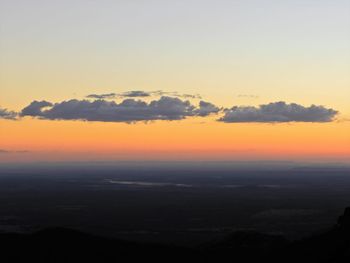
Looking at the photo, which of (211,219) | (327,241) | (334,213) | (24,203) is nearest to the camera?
(327,241)

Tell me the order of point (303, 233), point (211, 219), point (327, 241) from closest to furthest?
point (327, 241) < point (303, 233) < point (211, 219)

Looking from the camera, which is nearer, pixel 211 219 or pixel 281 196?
pixel 211 219

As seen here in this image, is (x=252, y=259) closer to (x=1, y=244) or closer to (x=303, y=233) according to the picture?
(x=1, y=244)

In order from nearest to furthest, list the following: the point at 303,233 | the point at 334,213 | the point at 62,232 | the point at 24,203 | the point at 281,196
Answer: the point at 62,232
the point at 303,233
the point at 334,213
the point at 24,203
the point at 281,196

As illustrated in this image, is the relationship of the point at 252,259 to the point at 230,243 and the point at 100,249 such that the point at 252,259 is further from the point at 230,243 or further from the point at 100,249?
the point at 100,249

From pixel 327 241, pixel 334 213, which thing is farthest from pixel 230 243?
pixel 334 213

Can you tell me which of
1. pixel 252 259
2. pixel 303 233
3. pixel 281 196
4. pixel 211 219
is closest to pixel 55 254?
pixel 252 259
